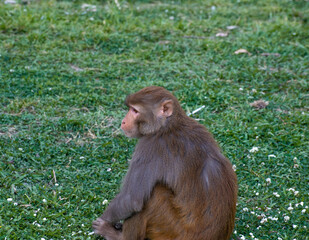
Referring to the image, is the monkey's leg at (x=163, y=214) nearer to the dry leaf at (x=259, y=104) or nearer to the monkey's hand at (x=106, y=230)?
the monkey's hand at (x=106, y=230)

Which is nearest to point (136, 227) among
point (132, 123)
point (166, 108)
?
point (132, 123)

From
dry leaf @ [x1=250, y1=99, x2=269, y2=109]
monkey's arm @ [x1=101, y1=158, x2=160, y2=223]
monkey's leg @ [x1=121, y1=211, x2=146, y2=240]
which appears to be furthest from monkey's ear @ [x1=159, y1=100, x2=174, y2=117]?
dry leaf @ [x1=250, y1=99, x2=269, y2=109]

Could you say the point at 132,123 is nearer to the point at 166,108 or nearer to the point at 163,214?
the point at 166,108

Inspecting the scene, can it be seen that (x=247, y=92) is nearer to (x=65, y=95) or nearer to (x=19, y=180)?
(x=65, y=95)

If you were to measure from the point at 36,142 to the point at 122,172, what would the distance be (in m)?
1.13

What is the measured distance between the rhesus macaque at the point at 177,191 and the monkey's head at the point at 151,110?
4.4 inches

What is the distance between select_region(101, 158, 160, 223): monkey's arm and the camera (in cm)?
416

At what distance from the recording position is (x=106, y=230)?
452 centimetres

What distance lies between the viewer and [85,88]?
7270mm

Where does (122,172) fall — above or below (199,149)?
below

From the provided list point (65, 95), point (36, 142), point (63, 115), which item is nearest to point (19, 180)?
point (36, 142)

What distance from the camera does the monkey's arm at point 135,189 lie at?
4.16 metres

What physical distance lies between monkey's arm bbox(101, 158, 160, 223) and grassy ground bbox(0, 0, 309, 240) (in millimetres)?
540

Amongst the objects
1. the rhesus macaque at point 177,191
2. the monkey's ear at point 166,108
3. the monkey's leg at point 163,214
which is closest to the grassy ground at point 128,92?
the rhesus macaque at point 177,191
